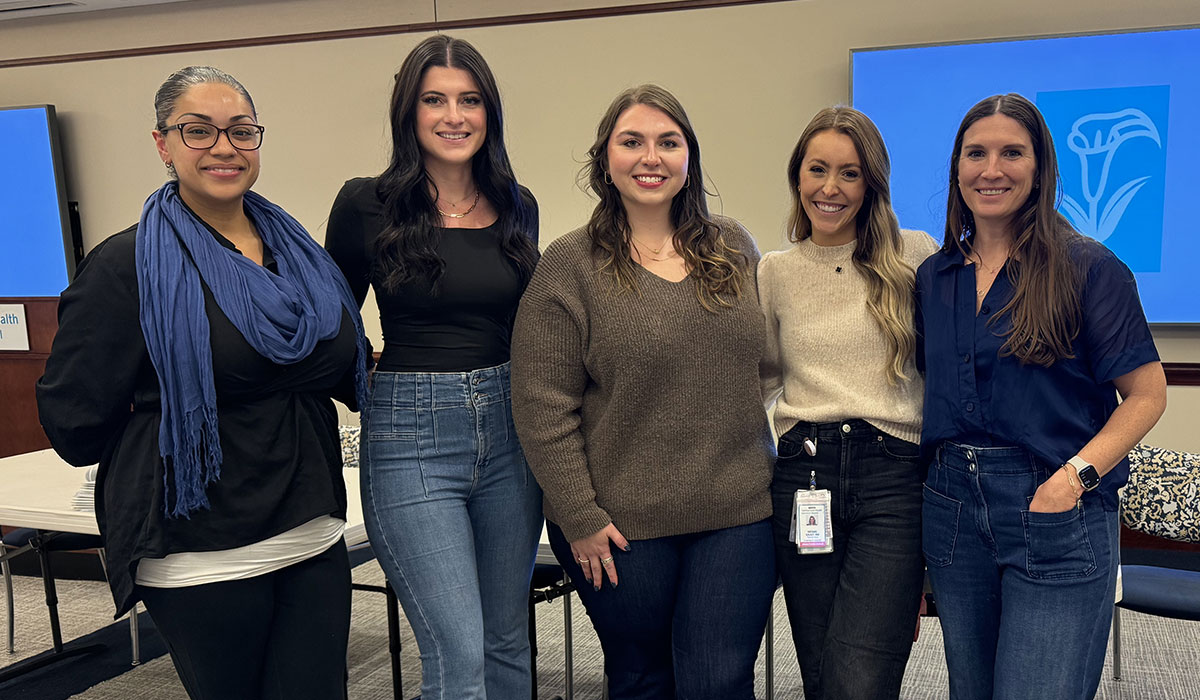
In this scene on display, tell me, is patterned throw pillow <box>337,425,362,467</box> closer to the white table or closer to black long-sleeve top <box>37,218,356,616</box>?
the white table

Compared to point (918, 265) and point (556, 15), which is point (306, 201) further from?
point (918, 265)

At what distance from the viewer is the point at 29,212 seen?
5219 mm

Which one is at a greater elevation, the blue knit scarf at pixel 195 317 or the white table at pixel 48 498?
the blue knit scarf at pixel 195 317

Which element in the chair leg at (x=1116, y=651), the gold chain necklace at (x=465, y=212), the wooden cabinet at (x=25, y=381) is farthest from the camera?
the wooden cabinet at (x=25, y=381)

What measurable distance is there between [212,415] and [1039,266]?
1.46 meters

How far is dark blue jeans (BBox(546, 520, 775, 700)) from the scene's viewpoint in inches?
69.7

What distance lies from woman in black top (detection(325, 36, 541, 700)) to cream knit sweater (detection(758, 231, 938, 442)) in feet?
1.75

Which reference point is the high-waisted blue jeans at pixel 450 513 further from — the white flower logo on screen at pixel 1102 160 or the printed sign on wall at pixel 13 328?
the printed sign on wall at pixel 13 328

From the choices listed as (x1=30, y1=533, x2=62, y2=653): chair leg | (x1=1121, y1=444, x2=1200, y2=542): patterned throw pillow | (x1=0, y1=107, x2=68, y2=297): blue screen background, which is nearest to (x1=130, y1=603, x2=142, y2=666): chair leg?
(x1=30, y1=533, x2=62, y2=653): chair leg

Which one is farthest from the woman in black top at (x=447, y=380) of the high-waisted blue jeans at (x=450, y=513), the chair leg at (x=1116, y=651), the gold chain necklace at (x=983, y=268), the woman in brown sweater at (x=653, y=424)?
the chair leg at (x=1116, y=651)

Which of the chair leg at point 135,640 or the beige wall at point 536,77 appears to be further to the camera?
the beige wall at point 536,77

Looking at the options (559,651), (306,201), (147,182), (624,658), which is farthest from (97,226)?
(624,658)

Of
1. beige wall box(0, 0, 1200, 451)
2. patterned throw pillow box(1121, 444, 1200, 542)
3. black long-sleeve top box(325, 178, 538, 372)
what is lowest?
patterned throw pillow box(1121, 444, 1200, 542)

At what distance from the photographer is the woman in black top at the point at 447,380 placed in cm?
177
